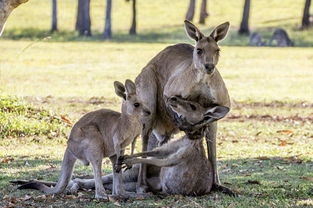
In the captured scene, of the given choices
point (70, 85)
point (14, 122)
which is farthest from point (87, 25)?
point (14, 122)

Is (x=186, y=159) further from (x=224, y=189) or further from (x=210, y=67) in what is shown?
(x=210, y=67)

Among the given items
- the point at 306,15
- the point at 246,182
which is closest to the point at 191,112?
the point at 246,182

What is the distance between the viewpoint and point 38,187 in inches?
298

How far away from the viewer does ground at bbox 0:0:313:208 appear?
771 centimetres

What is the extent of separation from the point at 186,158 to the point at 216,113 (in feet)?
1.92

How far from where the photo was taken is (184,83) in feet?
26.0

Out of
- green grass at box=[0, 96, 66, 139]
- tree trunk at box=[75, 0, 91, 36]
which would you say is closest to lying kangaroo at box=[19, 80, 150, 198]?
green grass at box=[0, 96, 66, 139]

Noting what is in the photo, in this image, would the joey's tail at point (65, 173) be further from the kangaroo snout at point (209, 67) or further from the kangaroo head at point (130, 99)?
the kangaroo snout at point (209, 67)

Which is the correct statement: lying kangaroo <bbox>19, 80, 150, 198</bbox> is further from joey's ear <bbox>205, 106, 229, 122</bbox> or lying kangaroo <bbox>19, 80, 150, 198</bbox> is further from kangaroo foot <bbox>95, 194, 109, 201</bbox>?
joey's ear <bbox>205, 106, 229, 122</bbox>

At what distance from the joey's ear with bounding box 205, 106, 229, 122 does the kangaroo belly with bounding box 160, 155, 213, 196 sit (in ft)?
1.71

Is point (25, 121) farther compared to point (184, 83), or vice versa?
point (25, 121)

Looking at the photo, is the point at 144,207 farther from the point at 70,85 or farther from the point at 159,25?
the point at 159,25

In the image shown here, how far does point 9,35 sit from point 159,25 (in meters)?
13.7

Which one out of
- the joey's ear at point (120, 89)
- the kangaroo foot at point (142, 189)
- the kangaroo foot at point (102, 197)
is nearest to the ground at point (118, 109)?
the kangaroo foot at point (102, 197)
